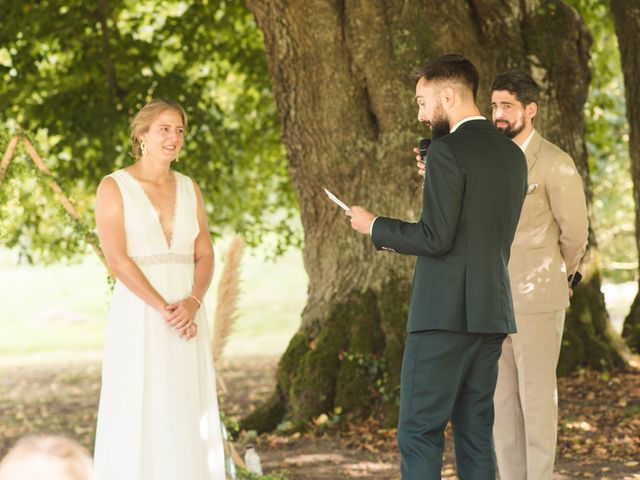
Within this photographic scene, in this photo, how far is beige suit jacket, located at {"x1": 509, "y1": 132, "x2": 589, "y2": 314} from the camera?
5211 mm

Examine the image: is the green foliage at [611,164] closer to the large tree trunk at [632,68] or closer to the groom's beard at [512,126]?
the large tree trunk at [632,68]

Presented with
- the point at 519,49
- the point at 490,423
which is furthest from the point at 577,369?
the point at 490,423

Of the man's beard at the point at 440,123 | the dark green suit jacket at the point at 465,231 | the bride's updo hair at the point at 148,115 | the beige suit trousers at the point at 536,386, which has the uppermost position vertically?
the bride's updo hair at the point at 148,115

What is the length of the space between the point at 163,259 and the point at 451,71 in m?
1.94

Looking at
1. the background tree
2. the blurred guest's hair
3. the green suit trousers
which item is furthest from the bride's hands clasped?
the blurred guest's hair

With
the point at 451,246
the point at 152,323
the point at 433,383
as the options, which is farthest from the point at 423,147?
the point at 152,323

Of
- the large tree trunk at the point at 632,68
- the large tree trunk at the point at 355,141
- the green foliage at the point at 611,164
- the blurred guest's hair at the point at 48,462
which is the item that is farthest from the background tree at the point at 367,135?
the blurred guest's hair at the point at 48,462

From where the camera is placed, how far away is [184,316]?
5316 mm

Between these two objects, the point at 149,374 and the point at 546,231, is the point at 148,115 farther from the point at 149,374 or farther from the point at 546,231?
the point at 546,231

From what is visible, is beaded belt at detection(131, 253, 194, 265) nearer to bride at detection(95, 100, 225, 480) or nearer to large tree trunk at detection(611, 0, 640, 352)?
bride at detection(95, 100, 225, 480)

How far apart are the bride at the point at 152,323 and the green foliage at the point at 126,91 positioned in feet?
19.1

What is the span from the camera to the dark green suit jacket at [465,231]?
414 cm

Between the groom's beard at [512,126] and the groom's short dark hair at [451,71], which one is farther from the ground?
the groom's short dark hair at [451,71]

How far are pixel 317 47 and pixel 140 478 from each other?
4267 mm
